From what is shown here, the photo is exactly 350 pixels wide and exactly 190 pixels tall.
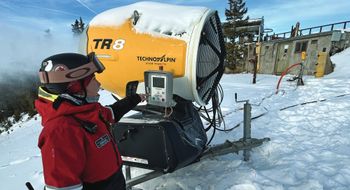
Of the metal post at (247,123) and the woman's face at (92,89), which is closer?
the woman's face at (92,89)

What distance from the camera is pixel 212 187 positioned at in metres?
2.88

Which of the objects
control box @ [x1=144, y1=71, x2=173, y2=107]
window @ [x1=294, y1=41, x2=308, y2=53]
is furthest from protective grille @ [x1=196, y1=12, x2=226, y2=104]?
window @ [x1=294, y1=41, x2=308, y2=53]

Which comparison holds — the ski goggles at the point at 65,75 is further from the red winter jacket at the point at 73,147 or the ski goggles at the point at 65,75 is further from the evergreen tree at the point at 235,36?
the evergreen tree at the point at 235,36

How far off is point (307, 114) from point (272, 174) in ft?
10.9

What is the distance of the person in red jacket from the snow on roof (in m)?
0.89

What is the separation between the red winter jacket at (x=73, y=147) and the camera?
1.52 metres

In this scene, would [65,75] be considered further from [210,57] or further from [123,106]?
[210,57]

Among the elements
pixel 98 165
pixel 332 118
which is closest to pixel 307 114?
pixel 332 118

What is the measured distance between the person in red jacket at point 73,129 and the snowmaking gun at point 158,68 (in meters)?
0.57

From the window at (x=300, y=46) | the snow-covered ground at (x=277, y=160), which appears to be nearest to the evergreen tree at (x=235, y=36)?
the window at (x=300, y=46)

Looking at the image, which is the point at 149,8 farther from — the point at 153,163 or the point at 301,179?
the point at 301,179

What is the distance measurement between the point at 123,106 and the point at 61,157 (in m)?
1.02

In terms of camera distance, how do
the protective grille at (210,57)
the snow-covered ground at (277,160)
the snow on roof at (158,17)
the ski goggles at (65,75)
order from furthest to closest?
the snow-covered ground at (277,160)
the protective grille at (210,57)
the snow on roof at (158,17)
the ski goggles at (65,75)

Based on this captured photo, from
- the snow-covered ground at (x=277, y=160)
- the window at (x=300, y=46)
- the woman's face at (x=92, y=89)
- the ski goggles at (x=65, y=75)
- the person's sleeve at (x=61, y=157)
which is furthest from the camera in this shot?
the window at (x=300, y=46)
